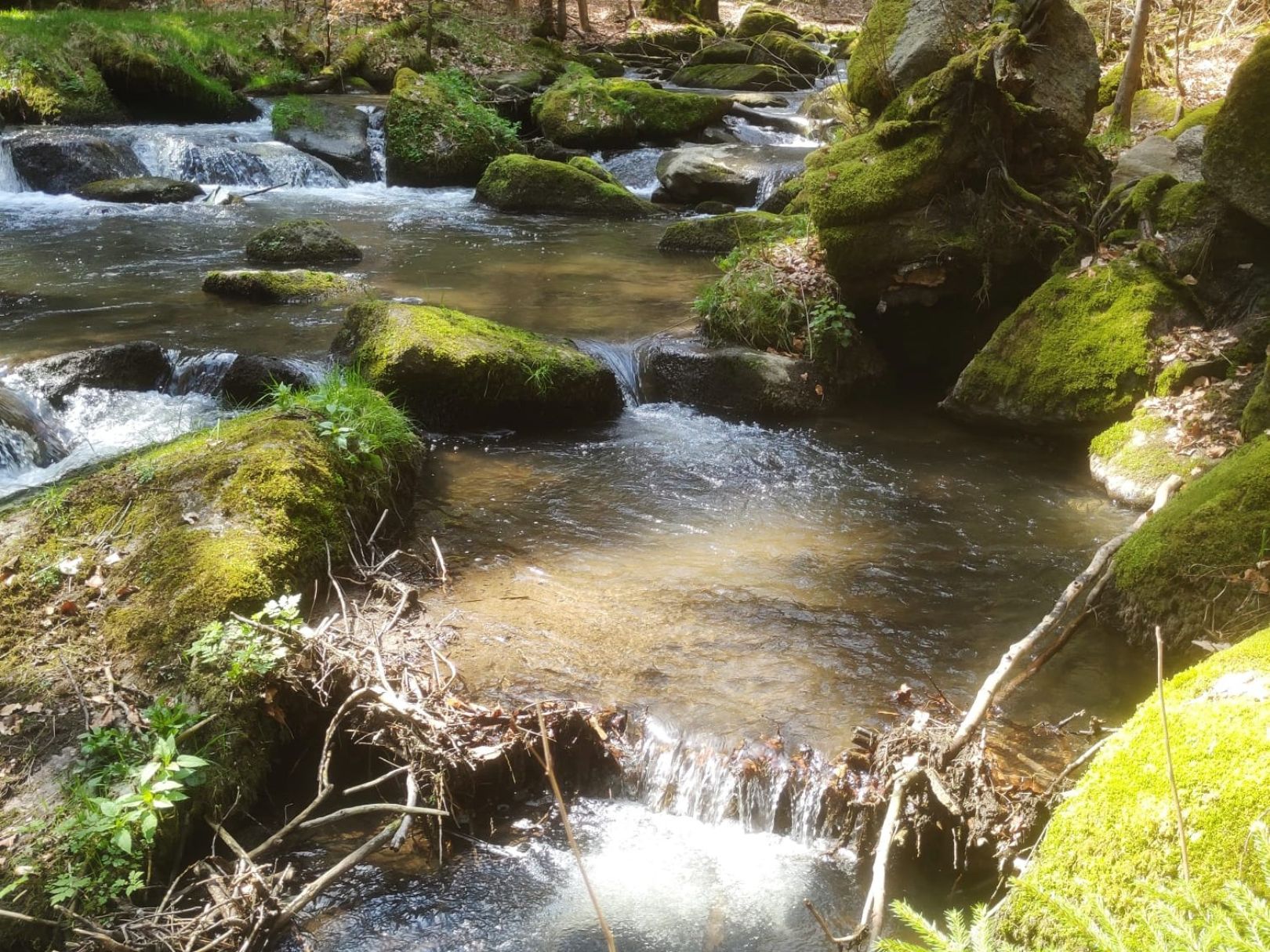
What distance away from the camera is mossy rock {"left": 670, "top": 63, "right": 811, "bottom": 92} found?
2136 centimetres

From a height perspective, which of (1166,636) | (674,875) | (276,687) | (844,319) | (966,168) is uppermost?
(966,168)

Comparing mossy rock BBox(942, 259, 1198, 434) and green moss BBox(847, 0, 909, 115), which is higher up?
green moss BBox(847, 0, 909, 115)

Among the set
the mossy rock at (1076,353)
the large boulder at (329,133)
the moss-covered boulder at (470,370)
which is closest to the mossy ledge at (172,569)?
the moss-covered boulder at (470,370)

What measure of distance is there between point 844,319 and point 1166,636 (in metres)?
4.37

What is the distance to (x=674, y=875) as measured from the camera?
3.46 metres

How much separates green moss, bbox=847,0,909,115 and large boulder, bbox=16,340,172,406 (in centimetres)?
718

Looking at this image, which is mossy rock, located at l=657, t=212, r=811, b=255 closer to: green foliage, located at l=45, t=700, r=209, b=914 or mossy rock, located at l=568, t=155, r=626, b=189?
mossy rock, located at l=568, t=155, r=626, b=189

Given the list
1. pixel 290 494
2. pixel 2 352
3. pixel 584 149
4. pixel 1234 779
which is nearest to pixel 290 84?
pixel 584 149

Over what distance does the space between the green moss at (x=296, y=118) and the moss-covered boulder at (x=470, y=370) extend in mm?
10780

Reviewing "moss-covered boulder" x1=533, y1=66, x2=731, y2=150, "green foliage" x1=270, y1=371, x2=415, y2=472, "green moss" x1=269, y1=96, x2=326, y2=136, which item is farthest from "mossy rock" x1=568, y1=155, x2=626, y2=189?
"green foliage" x1=270, y1=371, x2=415, y2=472

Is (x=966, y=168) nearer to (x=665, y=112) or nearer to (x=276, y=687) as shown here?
(x=276, y=687)

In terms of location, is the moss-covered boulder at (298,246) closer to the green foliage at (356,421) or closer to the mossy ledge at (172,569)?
the green foliage at (356,421)

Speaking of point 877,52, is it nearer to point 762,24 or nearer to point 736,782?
point 736,782

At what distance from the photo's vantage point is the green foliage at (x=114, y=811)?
9.62ft
